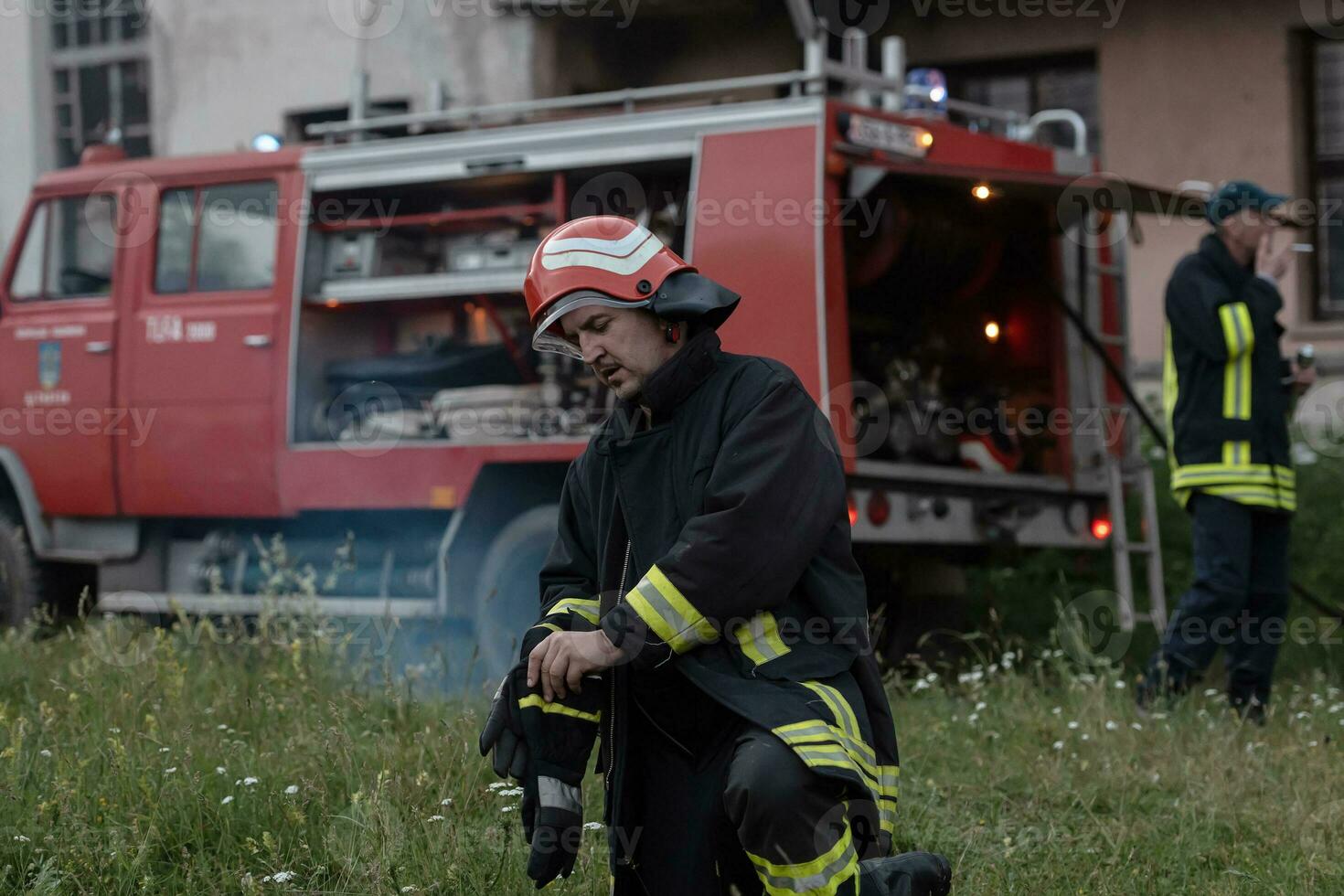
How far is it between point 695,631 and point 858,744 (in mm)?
351

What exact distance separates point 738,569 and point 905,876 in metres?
0.69

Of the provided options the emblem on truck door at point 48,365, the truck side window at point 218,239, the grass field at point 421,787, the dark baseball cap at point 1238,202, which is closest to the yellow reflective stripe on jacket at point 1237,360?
the dark baseball cap at point 1238,202

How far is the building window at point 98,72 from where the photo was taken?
16.2m

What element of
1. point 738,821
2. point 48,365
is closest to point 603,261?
point 738,821

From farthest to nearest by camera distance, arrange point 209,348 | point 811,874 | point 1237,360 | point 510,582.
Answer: point 209,348 → point 510,582 → point 1237,360 → point 811,874

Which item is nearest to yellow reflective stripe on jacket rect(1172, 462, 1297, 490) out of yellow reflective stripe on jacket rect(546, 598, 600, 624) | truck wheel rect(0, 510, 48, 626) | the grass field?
the grass field

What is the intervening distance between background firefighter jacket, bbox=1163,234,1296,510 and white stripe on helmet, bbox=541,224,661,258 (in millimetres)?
3537

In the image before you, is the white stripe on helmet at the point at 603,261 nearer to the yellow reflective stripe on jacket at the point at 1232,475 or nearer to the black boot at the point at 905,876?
the black boot at the point at 905,876

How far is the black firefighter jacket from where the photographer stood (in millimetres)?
2979

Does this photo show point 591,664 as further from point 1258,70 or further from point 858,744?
point 1258,70

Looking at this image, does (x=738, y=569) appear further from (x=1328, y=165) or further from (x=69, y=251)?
(x=1328, y=165)

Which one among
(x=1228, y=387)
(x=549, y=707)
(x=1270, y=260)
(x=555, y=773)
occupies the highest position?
(x=1270, y=260)

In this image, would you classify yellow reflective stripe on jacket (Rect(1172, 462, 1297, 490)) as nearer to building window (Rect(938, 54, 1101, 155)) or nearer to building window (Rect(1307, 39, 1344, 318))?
building window (Rect(1307, 39, 1344, 318))

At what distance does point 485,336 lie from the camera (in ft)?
26.0
